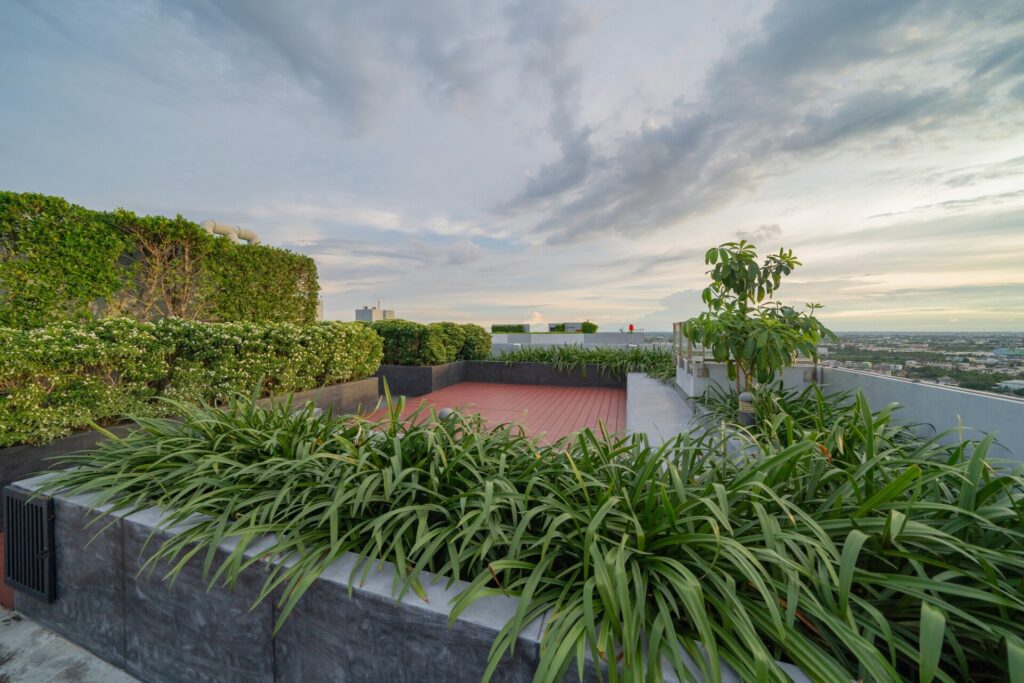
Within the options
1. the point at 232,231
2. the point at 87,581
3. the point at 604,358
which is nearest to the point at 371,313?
the point at 232,231

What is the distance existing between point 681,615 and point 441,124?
7187mm

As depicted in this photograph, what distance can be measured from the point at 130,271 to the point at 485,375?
245 inches

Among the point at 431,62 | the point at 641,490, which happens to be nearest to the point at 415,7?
the point at 431,62

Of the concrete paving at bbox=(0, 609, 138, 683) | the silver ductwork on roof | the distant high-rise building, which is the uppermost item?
the silver ductwork on roof

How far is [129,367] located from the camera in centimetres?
342

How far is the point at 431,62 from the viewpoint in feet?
18.0

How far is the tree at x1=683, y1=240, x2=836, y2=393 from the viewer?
2.97m

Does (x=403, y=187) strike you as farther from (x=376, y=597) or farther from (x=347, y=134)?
(x=376, y=597)

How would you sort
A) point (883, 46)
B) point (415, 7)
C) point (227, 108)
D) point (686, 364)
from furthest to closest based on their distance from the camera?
point (227, 108) < point (686, 364) < point (415, 7) < point (883, 46)

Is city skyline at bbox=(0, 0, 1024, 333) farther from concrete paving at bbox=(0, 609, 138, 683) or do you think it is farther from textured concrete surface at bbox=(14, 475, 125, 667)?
concrete paving at bbox=(0, 609, 138, 683)

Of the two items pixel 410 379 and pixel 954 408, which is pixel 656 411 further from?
pixel 410 379

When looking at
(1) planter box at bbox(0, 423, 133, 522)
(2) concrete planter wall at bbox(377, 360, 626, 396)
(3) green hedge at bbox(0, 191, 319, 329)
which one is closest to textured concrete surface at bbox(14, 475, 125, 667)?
(1) planter box at bbox(0, 423, 133, 522)

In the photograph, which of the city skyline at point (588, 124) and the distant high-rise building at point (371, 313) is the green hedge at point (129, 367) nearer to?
the city skyline at point (588, 124)

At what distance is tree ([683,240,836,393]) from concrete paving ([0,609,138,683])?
366 centimetres
